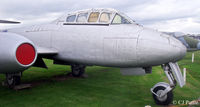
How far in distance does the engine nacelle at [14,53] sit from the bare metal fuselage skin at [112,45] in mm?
1468

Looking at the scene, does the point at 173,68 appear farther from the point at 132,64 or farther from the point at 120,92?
the point at 120,92

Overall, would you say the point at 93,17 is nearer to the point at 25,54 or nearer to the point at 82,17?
the point at 82,17

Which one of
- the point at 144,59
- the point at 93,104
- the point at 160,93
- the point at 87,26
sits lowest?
the point at 93,104

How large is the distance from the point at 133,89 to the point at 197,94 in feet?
6.89

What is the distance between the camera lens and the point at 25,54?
481 centimetres

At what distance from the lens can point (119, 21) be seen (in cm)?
579

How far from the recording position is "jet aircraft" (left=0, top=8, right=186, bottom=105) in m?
4.70

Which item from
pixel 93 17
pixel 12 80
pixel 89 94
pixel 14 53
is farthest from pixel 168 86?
pixel 12 80

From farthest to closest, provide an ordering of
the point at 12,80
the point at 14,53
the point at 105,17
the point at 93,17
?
1. the point at 12,80
2. the point at 93,17
3. the point at 105,17
4. the point at 14,53

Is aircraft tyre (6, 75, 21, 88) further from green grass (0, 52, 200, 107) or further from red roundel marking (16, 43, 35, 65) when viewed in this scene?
red roundel marking (16, 43, 35, 65)

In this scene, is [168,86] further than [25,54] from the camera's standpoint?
Yes

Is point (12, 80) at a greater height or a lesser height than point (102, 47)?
lesser

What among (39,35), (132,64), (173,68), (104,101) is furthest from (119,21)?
(39,35)

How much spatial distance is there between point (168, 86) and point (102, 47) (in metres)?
2.05
